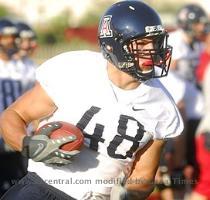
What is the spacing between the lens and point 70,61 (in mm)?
3852

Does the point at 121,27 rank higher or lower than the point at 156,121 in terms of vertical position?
higher

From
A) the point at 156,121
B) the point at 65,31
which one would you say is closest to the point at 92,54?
the point at 156,121

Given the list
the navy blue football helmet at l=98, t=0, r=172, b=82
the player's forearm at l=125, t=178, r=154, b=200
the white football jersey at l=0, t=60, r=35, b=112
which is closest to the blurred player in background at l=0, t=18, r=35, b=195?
the white football jersey at l=0, t=60, r=35, b=112

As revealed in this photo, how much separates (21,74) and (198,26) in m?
2.07

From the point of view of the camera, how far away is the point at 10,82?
746cm

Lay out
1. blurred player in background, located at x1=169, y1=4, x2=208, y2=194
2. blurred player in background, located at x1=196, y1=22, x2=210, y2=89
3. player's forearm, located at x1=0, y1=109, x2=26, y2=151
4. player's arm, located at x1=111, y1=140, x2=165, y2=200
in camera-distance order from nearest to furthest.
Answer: player's forearm, located at x1=0, y1=109, x2=26, y2=151 < player's arm, located at x1=111, y1=140, x2=165, y2=200 < blurred player in background, located at x1=196, y1=22, x2=210, y2=89 < blurred player in background, located at x1=169, y1=4, x2=208, y2=194

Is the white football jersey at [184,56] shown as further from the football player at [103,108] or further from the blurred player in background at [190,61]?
the football player at [103,108]

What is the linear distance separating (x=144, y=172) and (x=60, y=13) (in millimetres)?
34757

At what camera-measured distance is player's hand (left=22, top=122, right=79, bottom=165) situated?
354cm

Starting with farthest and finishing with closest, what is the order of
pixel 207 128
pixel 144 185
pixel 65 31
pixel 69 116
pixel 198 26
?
pixel 65 31
pixel 198 26
pixel 207 128
pixel 144 185
pixel 69 116

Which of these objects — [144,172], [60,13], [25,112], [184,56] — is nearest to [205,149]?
[184,56]

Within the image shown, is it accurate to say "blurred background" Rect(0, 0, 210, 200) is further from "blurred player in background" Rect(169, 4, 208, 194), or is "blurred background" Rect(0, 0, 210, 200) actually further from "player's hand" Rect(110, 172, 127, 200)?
"player's hand" Rect(110, 172, 127, 200)

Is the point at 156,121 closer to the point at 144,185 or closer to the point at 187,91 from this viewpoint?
the point at 144,185

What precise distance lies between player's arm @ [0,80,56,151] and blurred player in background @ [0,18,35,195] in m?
3.27
